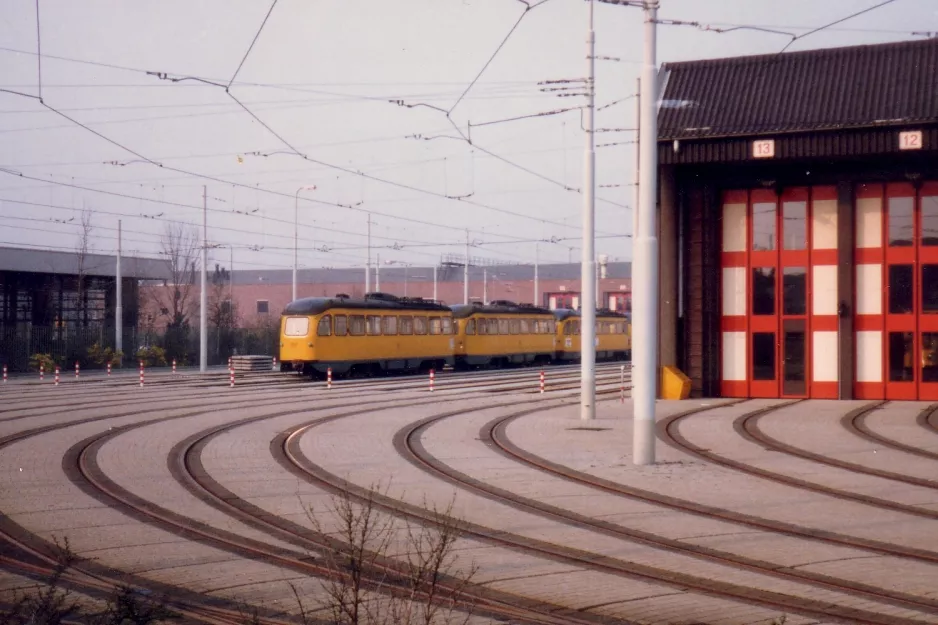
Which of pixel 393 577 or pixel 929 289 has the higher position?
pixel 929 289

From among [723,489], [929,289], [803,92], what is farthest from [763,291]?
[723,489]

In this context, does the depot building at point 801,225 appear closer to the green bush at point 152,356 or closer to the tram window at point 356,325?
the tram window at point 356,325

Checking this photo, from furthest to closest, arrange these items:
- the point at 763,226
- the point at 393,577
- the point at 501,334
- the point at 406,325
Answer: the point at 501,334 → the point at 406,325 → the point at 763,226 → the point at 393,577

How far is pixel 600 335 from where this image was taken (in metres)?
57.2

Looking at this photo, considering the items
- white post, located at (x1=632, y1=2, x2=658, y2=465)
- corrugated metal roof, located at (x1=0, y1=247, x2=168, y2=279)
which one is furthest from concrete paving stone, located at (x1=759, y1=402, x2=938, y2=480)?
corrugated metal roof, located at (x1=0, y1=247, x2=168, y2=279)

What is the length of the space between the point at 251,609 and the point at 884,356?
21557 mm

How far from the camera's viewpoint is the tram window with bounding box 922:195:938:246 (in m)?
24.8

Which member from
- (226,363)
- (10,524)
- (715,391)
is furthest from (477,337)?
(10,524)

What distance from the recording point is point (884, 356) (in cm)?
2530

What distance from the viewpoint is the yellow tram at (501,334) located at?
45.8 meters

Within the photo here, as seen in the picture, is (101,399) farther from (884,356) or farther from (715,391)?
(884,356)

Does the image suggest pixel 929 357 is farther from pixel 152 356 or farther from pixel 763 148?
pixel 152 356

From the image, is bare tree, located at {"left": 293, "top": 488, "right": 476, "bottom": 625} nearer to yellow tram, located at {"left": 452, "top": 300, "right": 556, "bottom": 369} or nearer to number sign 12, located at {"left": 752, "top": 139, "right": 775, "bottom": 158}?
number sign 12, located at {"left": 752, "top": 139, "right": 775, "bottom": 158}

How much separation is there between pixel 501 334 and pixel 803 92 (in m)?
25.9
